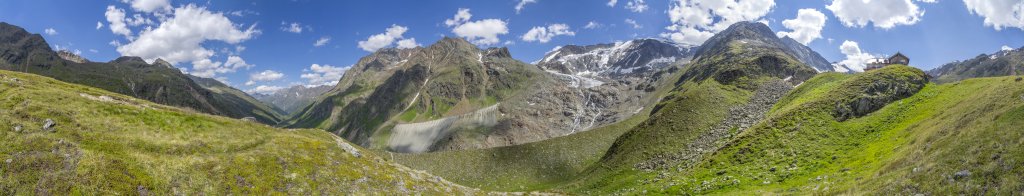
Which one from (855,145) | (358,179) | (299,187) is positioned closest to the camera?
(299,187)

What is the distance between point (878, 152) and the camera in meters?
55.3

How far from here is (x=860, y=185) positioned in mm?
38375

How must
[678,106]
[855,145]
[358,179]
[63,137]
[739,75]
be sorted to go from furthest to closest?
[739,75] → [678,106] → [855,145] → [358,179] → [63,137]

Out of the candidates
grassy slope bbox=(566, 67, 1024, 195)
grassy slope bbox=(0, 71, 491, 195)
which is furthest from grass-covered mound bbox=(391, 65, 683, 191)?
grassy slope bbox=(0, 71, 491, 195)

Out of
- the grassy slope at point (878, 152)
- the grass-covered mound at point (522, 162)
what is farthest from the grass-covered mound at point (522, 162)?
the grassy slope at point (878, 152)

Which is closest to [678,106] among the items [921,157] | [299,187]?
[921,157]

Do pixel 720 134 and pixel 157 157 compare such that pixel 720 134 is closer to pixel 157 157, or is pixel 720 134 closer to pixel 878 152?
pixel 878 152

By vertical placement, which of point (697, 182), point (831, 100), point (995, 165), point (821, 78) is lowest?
point (697, 182)

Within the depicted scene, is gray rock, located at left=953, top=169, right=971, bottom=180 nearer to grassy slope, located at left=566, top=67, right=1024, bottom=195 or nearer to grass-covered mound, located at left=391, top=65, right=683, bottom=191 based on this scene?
grassy slope, located at left=566, top=67, right=1024, bottom=195

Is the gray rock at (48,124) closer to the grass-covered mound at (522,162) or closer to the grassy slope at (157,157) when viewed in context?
the grassy slope at (157,157)

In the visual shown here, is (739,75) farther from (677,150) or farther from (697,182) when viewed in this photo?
(697,182)

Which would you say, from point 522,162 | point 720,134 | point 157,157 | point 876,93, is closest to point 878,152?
point 876,93

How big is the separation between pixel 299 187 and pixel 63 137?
641 inches

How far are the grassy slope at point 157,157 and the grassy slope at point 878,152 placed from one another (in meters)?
39.0
